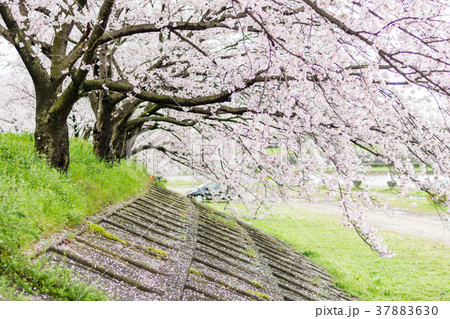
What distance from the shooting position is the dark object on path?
3.70 meters

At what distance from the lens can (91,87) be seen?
19.7 ft

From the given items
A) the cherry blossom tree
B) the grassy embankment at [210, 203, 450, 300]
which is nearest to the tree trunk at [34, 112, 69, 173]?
the cherry blossom tree

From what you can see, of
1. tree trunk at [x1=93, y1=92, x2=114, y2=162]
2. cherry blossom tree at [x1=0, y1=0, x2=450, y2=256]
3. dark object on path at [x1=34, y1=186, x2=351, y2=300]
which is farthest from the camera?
tree trunk at [x1=93, y1=92, x2=114, y2=162]

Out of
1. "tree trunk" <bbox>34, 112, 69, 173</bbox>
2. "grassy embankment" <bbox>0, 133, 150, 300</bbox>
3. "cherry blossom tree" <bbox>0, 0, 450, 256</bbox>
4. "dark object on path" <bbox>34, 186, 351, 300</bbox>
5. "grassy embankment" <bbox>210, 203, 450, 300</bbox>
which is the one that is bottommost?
"grassy embankment" <bbox>210, 203, 450, 300</bbox>

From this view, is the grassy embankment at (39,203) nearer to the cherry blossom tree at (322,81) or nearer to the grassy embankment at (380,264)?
the cherry blossom tree at (322,81)

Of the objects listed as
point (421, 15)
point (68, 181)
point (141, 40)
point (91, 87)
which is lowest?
point (68, 181)

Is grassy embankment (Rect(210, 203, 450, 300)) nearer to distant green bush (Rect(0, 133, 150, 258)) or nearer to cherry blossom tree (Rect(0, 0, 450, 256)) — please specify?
cherry blossom tree (Rect(0, 0, 450, 256))

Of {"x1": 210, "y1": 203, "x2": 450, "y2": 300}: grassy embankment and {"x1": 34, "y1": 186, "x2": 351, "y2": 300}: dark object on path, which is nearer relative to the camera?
{"x1": 34, "y1": 186, "x2": 351, "y2": 300}: dark object on path

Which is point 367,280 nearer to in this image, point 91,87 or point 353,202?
point 353,202

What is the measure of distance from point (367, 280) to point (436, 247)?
753 centimetres

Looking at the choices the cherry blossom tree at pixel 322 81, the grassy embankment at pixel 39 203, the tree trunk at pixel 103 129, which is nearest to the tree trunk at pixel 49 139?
the cherry blossom tree at pixel 322 81

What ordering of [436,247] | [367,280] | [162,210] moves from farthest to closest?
[436,247] → [367,280] → [162,210]

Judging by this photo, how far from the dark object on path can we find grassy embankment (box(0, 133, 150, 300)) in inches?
10.3
